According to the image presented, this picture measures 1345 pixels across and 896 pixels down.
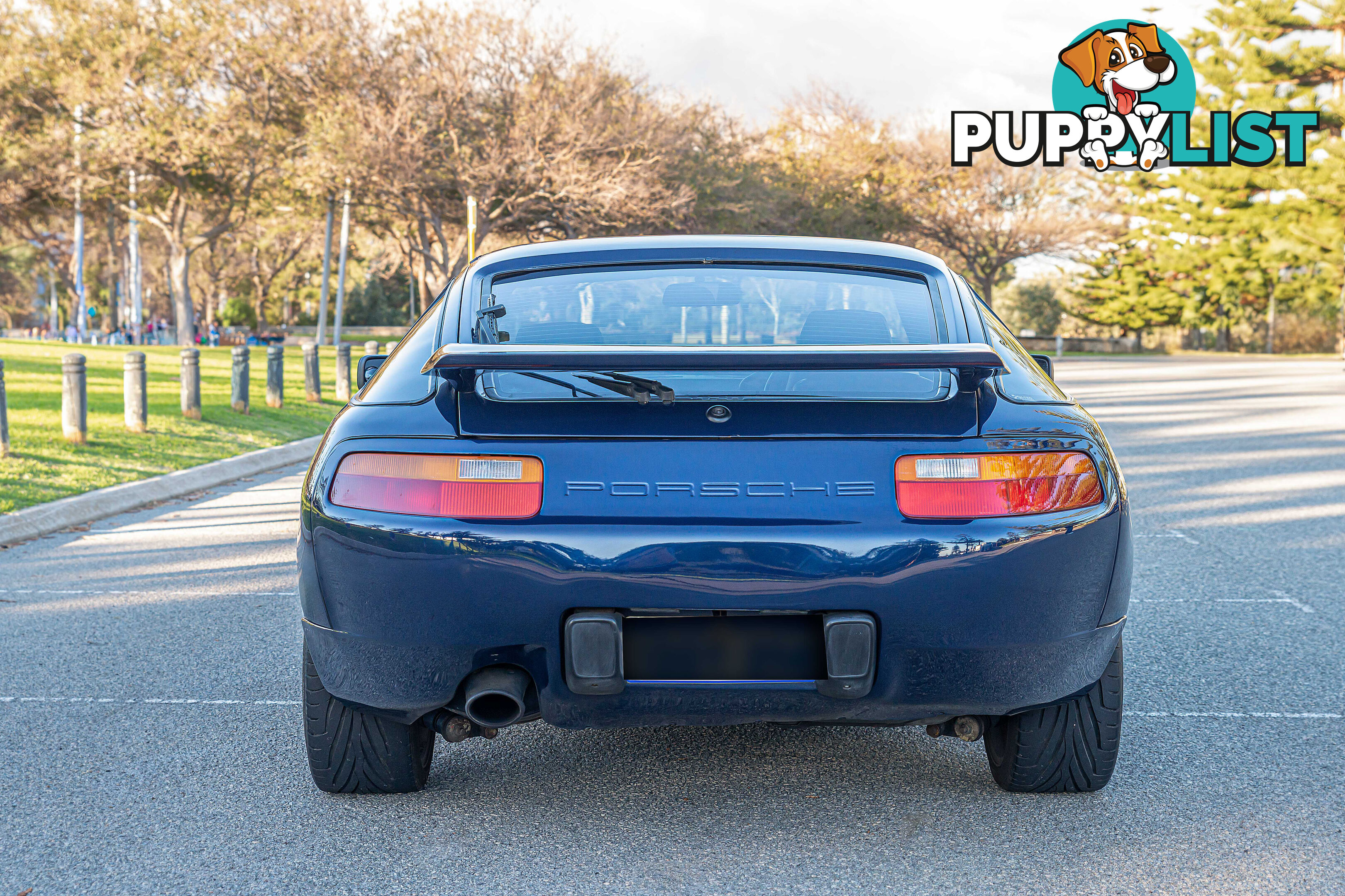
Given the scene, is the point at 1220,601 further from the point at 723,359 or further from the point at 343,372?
the point at 343,372

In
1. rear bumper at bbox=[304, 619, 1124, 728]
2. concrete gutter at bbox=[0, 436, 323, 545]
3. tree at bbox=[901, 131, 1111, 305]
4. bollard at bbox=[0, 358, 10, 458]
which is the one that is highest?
tree at bbox=[901, 131, 1111, 305]

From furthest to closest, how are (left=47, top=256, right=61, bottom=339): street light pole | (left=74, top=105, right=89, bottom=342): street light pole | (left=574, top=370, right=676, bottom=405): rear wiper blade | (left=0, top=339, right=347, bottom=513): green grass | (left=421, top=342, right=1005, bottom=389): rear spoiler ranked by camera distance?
1. (left=47, top=256, right=61, bottom=339): street light pole
2. (left=74, top=105, right=89, bottom=342): street light pole
3. (left=0, top=339, right=347, bottom=513): green grass
4. (left=574, top=370, right=676, bottom=405): rear wiper blade
5. (left=421, top=342, right=1005, bottom=389): rear spoiler

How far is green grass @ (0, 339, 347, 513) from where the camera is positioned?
9.52 m

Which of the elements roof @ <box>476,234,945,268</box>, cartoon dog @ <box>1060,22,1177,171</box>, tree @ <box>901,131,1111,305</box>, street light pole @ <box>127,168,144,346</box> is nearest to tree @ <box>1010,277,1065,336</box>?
tree @ <box>901,131,1111,305</box>

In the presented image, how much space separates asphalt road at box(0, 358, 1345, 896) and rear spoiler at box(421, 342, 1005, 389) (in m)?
1.18

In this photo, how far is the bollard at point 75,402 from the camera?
1088 cm

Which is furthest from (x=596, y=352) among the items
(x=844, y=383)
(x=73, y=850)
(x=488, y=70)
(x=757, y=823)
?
(x=488, y=70)

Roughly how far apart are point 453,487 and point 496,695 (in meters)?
0.49

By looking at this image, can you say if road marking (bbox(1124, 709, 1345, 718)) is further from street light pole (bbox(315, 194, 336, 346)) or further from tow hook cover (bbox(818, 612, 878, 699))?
street light pole (bbox(315, 194, 336, 346))

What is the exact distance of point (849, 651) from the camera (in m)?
2.76

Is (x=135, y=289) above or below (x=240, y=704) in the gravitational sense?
above

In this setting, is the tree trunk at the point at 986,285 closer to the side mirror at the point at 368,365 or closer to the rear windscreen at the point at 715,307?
the side mirror at the point at 368,365

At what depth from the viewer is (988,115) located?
127 feet

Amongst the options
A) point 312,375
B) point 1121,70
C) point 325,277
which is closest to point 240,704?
point 312,375
